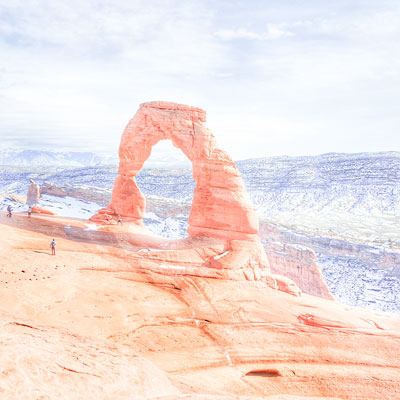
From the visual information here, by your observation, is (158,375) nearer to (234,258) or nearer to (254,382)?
(254,382)

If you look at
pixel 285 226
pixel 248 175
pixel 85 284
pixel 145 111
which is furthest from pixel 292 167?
pixel 85 284

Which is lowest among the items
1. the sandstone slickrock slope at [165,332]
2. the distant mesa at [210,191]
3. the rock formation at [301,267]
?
the rock formation at [301,267]

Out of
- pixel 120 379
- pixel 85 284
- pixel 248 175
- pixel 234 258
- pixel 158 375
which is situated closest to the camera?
pixel 120 379

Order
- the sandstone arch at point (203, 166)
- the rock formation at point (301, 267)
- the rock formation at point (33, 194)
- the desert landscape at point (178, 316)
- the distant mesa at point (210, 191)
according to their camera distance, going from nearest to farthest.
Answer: the desert landscape at point (178, 316)
the distant mesa at point (210, 191)
the sandstone arch at point (203, 166)
the rock formation at point (301, 267)
the rock formation at point (33, 194)

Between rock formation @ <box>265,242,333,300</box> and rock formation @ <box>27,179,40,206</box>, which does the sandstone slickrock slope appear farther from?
rock formation @ <box>27,179,40,206</box>

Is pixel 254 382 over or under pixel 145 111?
under

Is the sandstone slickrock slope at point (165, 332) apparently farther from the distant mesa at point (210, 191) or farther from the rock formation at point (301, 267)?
the rock formation at point (301, 267)

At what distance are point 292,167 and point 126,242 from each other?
99.0 m

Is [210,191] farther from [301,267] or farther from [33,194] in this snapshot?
[33,194]

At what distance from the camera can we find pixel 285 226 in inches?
2073

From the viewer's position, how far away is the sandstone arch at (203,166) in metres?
17.8

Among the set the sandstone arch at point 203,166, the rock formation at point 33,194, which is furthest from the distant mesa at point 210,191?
the rock formation at point 33,194

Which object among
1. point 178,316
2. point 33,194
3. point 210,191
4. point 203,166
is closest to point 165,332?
point 178,316

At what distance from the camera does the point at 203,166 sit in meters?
18.2
